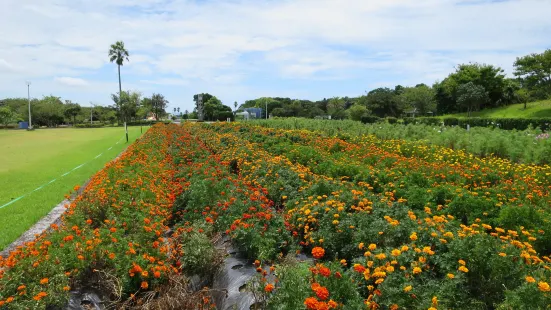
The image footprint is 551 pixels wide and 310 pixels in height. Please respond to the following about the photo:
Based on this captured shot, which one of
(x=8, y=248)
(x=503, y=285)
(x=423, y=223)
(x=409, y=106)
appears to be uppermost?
(x=409, y=106)

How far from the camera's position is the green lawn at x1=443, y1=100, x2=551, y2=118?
4219 cm

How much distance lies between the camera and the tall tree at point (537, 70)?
44.7 meters

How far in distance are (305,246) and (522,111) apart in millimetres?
51570

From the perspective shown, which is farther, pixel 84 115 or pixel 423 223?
pixel 84 115

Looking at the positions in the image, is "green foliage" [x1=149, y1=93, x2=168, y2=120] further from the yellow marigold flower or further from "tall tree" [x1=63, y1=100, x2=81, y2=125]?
the yellow marigold flower

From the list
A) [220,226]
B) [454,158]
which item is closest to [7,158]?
[220,226]

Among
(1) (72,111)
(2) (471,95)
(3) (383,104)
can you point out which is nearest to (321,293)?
(2) (471,95)

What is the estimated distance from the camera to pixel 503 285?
3.20m

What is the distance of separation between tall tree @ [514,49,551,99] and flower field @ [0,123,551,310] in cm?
4700

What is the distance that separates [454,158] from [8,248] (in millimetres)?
11142

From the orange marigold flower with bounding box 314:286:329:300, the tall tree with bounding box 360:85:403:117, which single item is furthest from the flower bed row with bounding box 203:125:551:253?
the tall tree with bounding box 360:85:403:117

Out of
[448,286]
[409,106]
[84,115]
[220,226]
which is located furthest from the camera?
[84,115]

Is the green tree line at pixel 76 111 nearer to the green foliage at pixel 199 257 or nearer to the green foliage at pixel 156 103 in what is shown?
the green foliage at pixel 156 103

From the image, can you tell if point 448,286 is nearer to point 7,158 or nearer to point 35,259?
point 35,259
